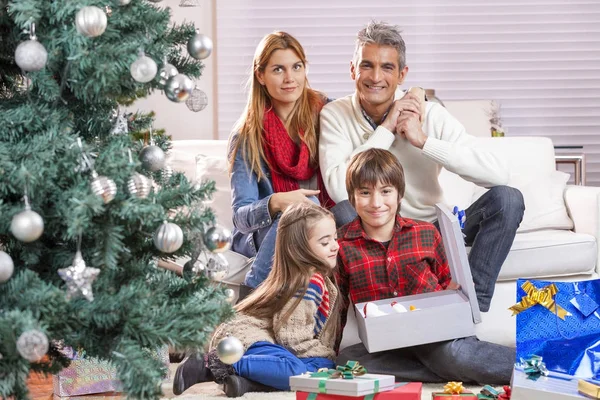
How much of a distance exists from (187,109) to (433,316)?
11.2ft

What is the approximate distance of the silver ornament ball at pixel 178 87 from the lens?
1.43m

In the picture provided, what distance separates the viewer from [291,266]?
247 centimetres

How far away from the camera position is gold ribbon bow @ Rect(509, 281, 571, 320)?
203 centimetres

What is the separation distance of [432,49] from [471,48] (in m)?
0.23

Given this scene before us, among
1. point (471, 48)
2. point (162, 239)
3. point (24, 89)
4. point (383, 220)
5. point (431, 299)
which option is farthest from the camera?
point (471, 48)

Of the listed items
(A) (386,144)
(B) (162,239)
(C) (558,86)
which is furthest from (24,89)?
(C) (558,86)

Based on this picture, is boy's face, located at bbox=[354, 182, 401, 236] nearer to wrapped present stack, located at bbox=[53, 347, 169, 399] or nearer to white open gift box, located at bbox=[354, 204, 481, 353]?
white open gift box, located at bbox=[354, 204, 481, 353]

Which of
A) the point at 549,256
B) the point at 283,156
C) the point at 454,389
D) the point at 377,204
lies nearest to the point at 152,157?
the point at 454,389

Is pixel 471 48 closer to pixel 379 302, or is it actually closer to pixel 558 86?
pixel 558 86

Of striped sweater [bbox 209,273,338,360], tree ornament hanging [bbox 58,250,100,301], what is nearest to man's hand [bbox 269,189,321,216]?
striped sweater [bbox 209,273,338,360]

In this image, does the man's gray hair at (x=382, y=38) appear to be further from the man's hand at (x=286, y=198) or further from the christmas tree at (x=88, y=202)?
the christmas tree at (x=88, y=202)

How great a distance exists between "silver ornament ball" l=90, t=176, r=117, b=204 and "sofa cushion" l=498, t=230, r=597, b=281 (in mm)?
1682

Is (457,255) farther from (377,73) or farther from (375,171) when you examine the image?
(377,73)

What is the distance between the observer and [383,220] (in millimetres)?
2504
